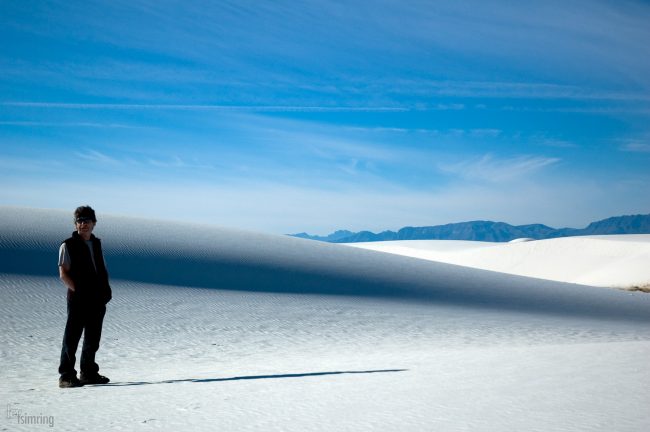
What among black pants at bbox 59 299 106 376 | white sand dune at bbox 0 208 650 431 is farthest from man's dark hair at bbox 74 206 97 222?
white sand dune at bbox 0 208 650 431

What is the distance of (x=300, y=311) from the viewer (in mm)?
13578

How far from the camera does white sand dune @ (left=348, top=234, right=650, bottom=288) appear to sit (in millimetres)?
40125

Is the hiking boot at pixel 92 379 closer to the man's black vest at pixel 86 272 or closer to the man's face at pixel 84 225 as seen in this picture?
the man's black vest at pixel 86 272

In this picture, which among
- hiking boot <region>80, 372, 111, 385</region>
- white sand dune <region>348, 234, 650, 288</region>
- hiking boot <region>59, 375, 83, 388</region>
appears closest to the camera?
hiking boot <region>59, 375, 83, 388</region>

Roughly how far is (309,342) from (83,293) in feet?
16.4

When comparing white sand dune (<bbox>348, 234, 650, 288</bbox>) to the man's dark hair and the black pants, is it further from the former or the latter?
the man's dark hair

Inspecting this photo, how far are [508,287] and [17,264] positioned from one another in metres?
15.8

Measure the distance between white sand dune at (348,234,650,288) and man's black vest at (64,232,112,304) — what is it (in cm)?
3704

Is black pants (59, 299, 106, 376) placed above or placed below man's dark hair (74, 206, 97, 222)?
below

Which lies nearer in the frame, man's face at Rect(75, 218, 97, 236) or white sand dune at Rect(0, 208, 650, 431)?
white sand dune at Rect(0, 208, 650, 431)

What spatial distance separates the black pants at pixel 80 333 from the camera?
5441 mm

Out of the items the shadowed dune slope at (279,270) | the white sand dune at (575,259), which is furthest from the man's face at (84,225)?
the white sand dune at (575,259)

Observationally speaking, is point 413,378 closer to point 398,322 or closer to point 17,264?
point 398,322
